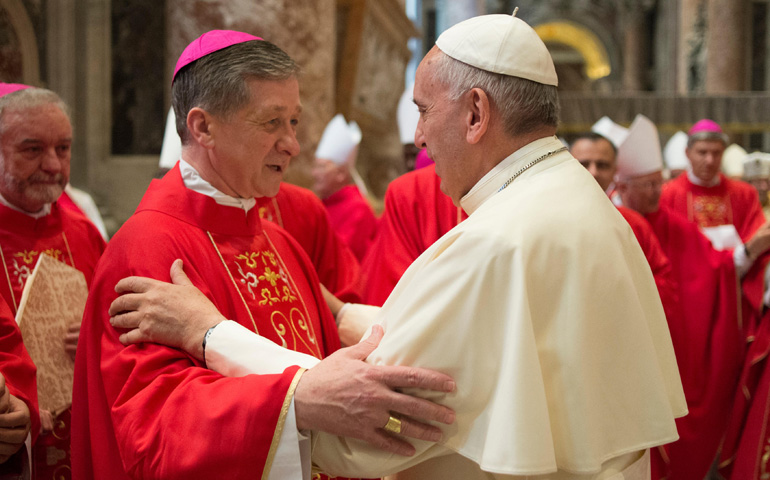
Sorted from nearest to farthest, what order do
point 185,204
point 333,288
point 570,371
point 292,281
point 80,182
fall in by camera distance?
1. point 570,371
2. point 185,204
3. point 292,281
4. point 333,288
5. point 80,182

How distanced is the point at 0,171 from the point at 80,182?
300cm

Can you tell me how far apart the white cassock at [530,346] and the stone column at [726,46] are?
16.3m

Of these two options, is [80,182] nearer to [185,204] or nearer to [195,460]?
[185,204]

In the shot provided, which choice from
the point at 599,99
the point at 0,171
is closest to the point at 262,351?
the point at 0,171

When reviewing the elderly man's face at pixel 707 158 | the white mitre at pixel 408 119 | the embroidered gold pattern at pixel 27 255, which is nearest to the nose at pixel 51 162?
the embroidered gold pattern at pixel 27 255

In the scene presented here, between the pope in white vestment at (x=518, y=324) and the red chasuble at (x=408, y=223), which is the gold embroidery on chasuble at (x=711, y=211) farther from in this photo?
the pope in white vestment at (x=518, y=324)

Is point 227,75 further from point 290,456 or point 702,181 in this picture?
point 702,181

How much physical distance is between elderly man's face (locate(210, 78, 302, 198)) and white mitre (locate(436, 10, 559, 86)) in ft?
1.62

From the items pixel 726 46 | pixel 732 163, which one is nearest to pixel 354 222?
pixel 732 163

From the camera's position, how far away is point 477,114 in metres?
1.72

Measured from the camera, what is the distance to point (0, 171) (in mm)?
2717

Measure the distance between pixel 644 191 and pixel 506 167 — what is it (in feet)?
11.8

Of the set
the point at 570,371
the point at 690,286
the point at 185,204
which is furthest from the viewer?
the point at 690,286

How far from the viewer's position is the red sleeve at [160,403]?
1564 mm
